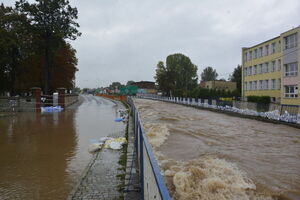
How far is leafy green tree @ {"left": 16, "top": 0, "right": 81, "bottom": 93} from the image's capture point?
29531 millimetres

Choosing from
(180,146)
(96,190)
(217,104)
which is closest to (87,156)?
(96,190)

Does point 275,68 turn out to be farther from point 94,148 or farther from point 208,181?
point 208,181

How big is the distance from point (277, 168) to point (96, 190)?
5.09m

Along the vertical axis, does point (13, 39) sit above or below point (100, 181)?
above

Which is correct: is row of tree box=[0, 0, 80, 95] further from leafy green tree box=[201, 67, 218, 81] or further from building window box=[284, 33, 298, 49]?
leafy green tree box=[201, 67, 218, 81]

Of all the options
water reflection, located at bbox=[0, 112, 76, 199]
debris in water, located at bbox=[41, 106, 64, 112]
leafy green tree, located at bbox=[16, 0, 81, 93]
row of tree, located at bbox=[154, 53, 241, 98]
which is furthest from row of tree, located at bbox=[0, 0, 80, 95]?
row of tree, located at bbox=[154, 53, 241, 98]

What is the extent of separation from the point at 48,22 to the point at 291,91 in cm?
3145

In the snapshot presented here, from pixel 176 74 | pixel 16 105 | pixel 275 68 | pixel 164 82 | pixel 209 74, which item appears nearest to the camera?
pixel 16 105

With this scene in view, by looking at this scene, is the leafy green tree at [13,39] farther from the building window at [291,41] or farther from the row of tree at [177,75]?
the row of tree at [177,75]

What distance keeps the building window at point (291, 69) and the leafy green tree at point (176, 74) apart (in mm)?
38946

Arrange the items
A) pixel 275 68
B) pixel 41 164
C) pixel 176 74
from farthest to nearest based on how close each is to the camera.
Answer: pixel 176 74 → pixel 275 68 → pixel 41 164

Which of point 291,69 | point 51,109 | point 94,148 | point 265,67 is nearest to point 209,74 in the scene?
point 265,67

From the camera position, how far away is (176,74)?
245 ft

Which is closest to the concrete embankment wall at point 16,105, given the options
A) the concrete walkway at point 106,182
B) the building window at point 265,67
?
the concrete walkway at point 106,182
